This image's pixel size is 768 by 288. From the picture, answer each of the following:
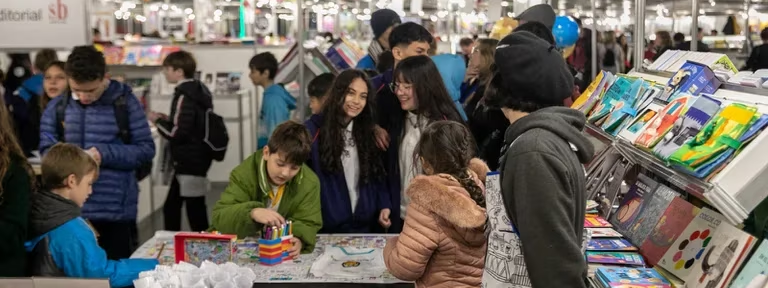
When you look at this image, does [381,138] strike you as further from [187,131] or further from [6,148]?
[187,131]

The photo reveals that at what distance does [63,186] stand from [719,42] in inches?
578

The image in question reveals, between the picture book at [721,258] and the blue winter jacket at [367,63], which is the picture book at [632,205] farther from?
the blue winter jacket at [367,63]

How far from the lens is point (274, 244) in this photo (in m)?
3.51

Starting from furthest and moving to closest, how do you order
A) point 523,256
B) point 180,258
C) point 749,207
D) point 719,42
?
point 719,42 → point 180,258 → point 523,256 → point 749,207

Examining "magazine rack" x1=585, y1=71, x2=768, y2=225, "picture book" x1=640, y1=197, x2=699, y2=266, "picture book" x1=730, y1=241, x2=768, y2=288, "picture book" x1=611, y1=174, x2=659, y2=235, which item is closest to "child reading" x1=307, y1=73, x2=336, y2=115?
"picture book" x1=611, y1=174, x2=659, y2=235

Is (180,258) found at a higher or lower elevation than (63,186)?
lower

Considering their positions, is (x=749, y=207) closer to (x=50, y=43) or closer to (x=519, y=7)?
(x=50, y=43)

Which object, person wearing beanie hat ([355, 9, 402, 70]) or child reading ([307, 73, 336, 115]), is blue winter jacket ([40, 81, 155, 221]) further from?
person wearing beanie hat ([355, 9, 402, 70])

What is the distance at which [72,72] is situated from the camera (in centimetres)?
432

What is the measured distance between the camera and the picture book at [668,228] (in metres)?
2.73

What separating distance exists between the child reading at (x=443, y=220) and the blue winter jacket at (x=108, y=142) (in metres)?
2.07

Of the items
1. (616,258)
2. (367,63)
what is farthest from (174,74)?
(616,258)

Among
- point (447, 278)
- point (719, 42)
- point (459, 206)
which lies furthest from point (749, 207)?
point (719, 42)

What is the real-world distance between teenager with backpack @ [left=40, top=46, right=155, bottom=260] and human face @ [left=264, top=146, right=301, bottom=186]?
1.28 m
